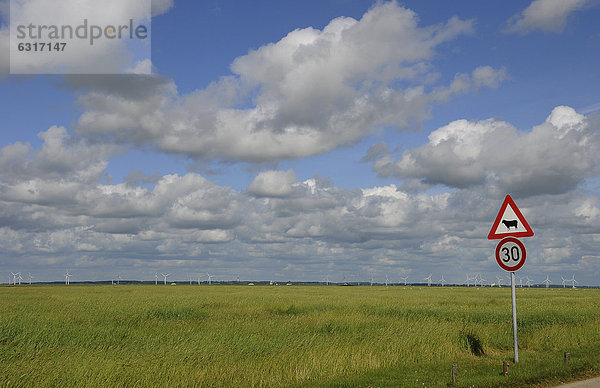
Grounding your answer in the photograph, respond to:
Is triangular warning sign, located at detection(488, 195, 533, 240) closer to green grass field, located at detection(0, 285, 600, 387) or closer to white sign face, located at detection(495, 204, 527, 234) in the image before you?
white sign face, located at detection(495, 204, 527, 234)

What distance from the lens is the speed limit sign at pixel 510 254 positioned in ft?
50.3

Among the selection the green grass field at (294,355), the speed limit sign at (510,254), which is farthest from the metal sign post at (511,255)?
the green grass field at (294,355)

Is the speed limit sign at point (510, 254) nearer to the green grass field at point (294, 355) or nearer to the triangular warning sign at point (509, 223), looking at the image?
the triangular warning sign at point (509, 223)

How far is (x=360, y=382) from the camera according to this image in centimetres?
1547

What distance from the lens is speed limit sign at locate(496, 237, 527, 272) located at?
15.3 metres

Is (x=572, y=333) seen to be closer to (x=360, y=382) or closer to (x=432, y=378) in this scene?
(x=432, y=378)

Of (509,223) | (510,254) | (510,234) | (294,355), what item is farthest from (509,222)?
(294,355)

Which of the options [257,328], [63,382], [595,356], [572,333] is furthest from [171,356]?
[572,333]

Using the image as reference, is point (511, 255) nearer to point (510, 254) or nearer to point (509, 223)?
point (510, 254)

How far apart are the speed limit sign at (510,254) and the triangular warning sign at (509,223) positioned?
0.23 metres

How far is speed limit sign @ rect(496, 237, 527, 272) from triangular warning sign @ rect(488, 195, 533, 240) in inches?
8.9

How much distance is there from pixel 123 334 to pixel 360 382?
48.8ft

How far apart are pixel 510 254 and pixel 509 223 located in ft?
3.19

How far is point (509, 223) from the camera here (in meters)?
15.7
